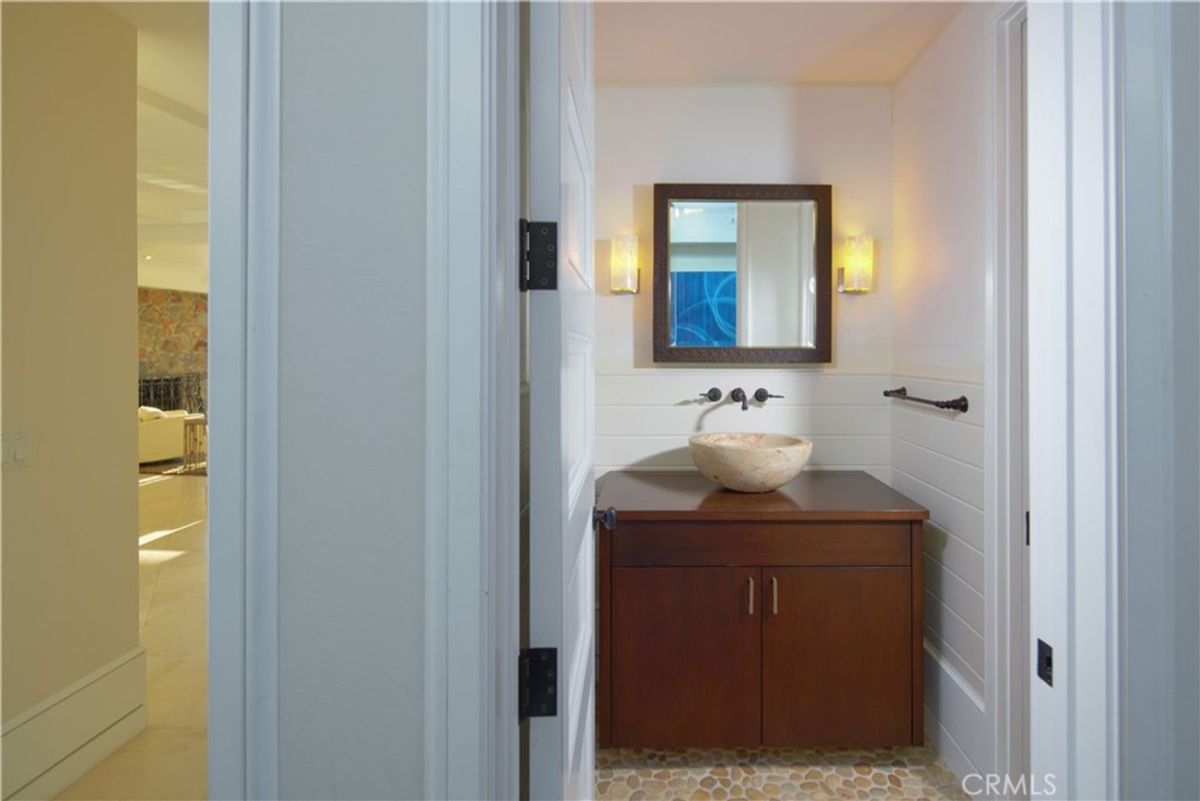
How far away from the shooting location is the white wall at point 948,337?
213 centimetres

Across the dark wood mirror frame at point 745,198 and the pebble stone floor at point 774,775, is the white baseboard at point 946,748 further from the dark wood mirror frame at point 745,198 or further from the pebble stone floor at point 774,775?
the dark wood mirror frame at point 745,198

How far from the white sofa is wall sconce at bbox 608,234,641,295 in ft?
24.7

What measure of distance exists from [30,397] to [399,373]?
2138 mm

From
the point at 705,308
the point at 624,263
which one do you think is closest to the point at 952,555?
the point at 705,308

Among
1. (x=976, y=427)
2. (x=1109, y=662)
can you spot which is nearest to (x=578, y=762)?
(x=1109, y=662)

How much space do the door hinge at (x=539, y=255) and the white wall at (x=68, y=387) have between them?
2.08 meters

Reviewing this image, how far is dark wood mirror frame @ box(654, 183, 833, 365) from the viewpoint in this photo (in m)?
2.82

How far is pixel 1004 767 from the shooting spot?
6.57ft

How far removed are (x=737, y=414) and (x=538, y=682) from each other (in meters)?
1.99

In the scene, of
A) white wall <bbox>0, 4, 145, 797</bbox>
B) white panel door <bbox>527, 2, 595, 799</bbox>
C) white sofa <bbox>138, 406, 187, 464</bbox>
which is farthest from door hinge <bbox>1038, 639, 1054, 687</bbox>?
white sofa <bbox>138, 406, 187, 464</bbox>

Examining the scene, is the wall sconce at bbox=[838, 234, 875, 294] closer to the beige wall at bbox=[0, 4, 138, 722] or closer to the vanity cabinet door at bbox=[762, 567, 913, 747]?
the vanity cabinet door at bbox=[762, 567, 913, 747]

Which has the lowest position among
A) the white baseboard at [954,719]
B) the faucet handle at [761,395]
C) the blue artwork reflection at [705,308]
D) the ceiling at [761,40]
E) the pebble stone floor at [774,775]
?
the pebble stone floor at [774,775]

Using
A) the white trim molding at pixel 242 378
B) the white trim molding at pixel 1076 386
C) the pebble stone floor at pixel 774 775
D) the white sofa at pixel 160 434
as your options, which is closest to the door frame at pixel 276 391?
the white trim molding at pixel 242 378

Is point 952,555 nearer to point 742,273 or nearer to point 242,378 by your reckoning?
point 742,273
